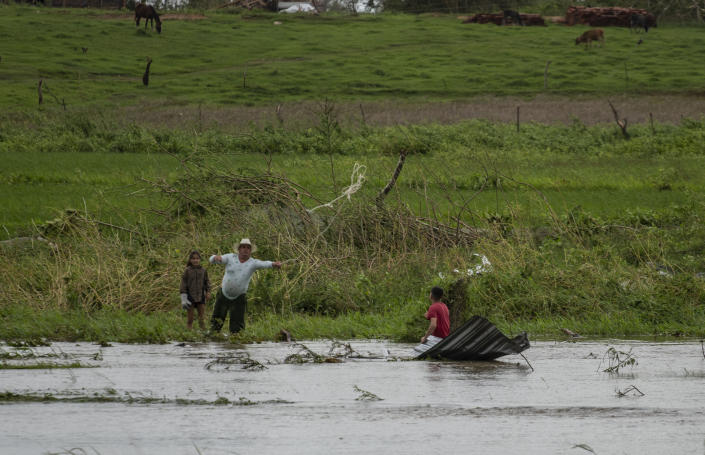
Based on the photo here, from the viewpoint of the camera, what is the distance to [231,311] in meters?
13.8

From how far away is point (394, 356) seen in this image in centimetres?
1222

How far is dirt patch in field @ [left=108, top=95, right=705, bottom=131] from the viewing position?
43219 mm

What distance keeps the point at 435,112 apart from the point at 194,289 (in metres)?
34.7

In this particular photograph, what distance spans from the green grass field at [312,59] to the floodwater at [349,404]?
38540 mm

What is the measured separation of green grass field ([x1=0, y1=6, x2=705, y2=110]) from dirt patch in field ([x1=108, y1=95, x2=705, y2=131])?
2.67 m

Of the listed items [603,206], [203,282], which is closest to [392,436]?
[203,282]

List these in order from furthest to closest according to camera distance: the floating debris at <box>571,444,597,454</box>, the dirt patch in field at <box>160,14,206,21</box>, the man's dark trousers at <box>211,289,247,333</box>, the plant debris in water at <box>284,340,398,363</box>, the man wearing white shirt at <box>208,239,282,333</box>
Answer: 1. the dirt patch in field at <box>160,14,206,21</box>
2. the man's dark trousers at <box>211,289,247,333</box>
3. the man wearing white shirt at <box>208,239,282,333</box>
4. the plant debris in water at <box>284,340,398,363</box>
5. the floating debris at <box>571,444,597,454</box>

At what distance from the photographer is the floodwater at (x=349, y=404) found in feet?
23.6

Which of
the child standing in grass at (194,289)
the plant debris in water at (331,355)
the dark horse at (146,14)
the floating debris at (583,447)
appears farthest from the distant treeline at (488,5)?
the floating debris at (583,447)

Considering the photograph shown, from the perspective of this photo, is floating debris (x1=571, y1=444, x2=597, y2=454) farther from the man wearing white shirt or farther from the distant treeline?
the distant treeline

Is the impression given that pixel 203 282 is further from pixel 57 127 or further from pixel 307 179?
pixel 57 127

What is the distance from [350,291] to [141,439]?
9.24 meters

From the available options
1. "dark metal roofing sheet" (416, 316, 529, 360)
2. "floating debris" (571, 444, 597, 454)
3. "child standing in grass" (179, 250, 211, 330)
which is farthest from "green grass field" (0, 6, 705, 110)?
"floating debris" (571, 444, 597, 454)

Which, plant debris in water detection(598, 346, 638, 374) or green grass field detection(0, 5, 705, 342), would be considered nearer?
plant debris in water detection(598, 346, 638, 374)
